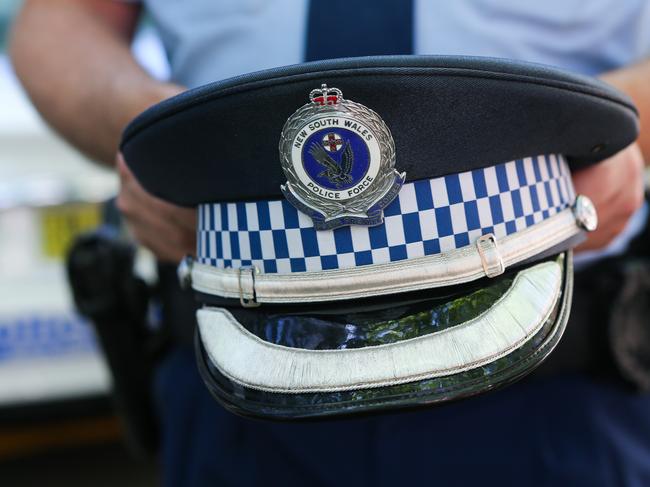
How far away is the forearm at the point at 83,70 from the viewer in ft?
2.67

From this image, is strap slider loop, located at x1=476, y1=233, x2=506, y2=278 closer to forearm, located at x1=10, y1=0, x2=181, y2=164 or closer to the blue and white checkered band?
the blue and white checkered band

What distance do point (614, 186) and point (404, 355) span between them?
1.04 ft

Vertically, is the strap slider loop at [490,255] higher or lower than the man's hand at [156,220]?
higher

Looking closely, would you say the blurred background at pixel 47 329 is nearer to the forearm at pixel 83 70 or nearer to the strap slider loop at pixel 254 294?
the forearm at pixel 83 70

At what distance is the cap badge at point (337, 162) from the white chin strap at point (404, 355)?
11 cm

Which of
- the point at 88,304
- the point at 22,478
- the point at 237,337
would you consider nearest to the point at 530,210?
the point at 237,337

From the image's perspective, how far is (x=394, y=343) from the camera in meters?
0.55

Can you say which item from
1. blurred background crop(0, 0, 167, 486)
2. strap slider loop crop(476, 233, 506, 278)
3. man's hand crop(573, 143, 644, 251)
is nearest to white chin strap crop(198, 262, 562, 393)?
strap slider loop crop(476, 233, 506, 278)

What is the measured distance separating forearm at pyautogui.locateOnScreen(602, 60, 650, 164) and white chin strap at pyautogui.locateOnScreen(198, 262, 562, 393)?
0.26 metres

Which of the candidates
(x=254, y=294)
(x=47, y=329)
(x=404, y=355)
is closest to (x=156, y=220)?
(x=254, y=294)

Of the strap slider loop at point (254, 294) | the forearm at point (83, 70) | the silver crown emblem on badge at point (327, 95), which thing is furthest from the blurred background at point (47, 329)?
the silver crown emblem on badge at point (327, 95)

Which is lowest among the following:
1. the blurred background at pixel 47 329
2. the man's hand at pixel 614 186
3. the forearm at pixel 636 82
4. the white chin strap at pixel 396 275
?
the blurred background at pixel 47 329

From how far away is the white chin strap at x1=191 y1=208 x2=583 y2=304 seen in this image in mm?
556

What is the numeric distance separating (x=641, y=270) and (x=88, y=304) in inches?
32.2
